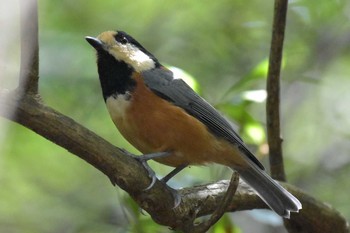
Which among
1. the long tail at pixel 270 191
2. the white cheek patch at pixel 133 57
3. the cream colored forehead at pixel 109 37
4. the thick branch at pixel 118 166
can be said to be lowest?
the thick branch at pixel 118 166

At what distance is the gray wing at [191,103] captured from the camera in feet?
12.7

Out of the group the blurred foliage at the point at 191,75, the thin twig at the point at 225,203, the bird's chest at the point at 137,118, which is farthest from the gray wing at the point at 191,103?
the blurred foliage at the point at 191,75

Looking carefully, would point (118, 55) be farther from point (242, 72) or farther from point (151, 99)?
point (242, 72)

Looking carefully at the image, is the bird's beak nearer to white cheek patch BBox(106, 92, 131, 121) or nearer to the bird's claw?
white cheek patch BBox(106, 92, 131, 121)

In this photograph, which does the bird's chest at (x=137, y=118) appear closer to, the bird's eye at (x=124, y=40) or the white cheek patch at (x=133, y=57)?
the white cheek patch at (x=133, y=57)

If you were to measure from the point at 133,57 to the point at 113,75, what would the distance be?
0.68 ft

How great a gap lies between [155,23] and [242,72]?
0.96 meters

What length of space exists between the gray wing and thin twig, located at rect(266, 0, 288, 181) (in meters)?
0.30

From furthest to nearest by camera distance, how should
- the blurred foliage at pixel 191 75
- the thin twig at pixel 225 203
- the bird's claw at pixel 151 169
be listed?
the blurred foliage at pixel 191 75, the thin twig at pixel 225 203, the bird's claw at pixel 151 169

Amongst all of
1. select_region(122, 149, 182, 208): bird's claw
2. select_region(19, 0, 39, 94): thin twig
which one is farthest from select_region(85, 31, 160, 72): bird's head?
select_region(19, 0, 39, 94): thin twig

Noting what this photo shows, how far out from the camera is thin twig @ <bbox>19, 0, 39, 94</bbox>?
2754 millimetres

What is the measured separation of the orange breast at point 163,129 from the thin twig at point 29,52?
0.92 metres

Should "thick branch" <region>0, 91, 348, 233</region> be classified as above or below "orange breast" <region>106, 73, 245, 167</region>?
below

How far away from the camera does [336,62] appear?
693 centimetres
